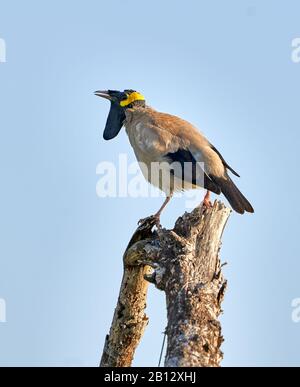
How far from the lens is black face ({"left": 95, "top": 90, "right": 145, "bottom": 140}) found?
33.7 feet

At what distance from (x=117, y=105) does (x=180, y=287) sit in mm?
4543

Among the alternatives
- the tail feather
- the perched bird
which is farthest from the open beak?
the tail feather

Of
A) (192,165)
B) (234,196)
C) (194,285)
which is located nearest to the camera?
(194,285)

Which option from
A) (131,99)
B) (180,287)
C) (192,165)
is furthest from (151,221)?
(131,99)

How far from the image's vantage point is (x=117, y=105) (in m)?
10.4

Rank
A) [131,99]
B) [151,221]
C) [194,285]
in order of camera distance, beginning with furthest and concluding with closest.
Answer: [131,99]
[151,221]
[194,285]

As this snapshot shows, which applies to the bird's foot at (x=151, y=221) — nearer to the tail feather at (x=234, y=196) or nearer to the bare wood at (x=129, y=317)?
the bare wood at (x=129, y=317)

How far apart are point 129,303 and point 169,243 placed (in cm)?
Answer: 82

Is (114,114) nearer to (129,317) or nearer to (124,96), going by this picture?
(124,96)

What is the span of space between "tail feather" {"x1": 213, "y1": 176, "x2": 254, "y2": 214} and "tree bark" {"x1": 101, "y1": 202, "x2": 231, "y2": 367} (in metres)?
0.79
